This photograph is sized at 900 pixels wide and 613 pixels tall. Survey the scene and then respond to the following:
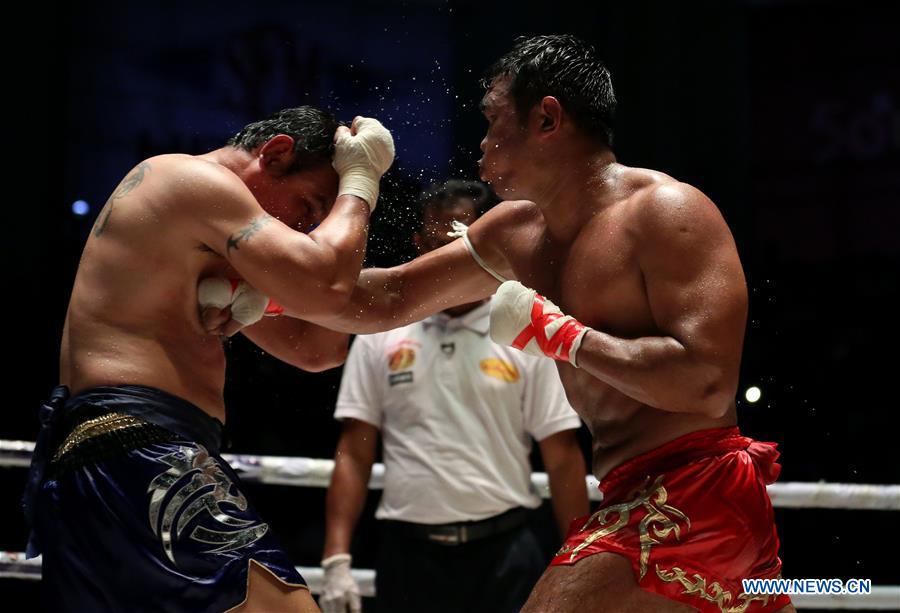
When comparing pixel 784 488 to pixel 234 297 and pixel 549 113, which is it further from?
pixel 234 297

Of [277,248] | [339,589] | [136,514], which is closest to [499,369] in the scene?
[339,589]

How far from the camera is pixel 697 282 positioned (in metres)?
2.00

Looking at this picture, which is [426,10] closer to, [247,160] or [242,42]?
[242,42]

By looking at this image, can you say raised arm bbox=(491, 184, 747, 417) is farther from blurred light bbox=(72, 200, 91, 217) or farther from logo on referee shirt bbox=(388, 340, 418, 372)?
blurred light bbox=(72, 200, 91, 217)

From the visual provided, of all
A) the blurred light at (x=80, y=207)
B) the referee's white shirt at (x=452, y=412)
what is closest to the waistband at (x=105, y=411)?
the referee's white shirt at (x=452, y=412)

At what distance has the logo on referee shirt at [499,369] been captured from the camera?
125 inches

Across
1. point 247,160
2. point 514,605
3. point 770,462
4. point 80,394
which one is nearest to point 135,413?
point 80,394

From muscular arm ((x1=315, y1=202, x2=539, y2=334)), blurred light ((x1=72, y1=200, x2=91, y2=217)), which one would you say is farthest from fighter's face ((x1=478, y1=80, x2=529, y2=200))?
blurred light ((x1=72, y1=200, x2=91, y2=217))

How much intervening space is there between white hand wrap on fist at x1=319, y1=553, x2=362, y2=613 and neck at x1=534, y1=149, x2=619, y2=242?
131 cm

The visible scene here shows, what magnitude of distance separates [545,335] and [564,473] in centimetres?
116

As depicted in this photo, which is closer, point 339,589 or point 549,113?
point 549,113

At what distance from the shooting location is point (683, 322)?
1984mm

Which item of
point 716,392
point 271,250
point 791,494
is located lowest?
point 791,494

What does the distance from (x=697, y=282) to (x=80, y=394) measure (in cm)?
123
